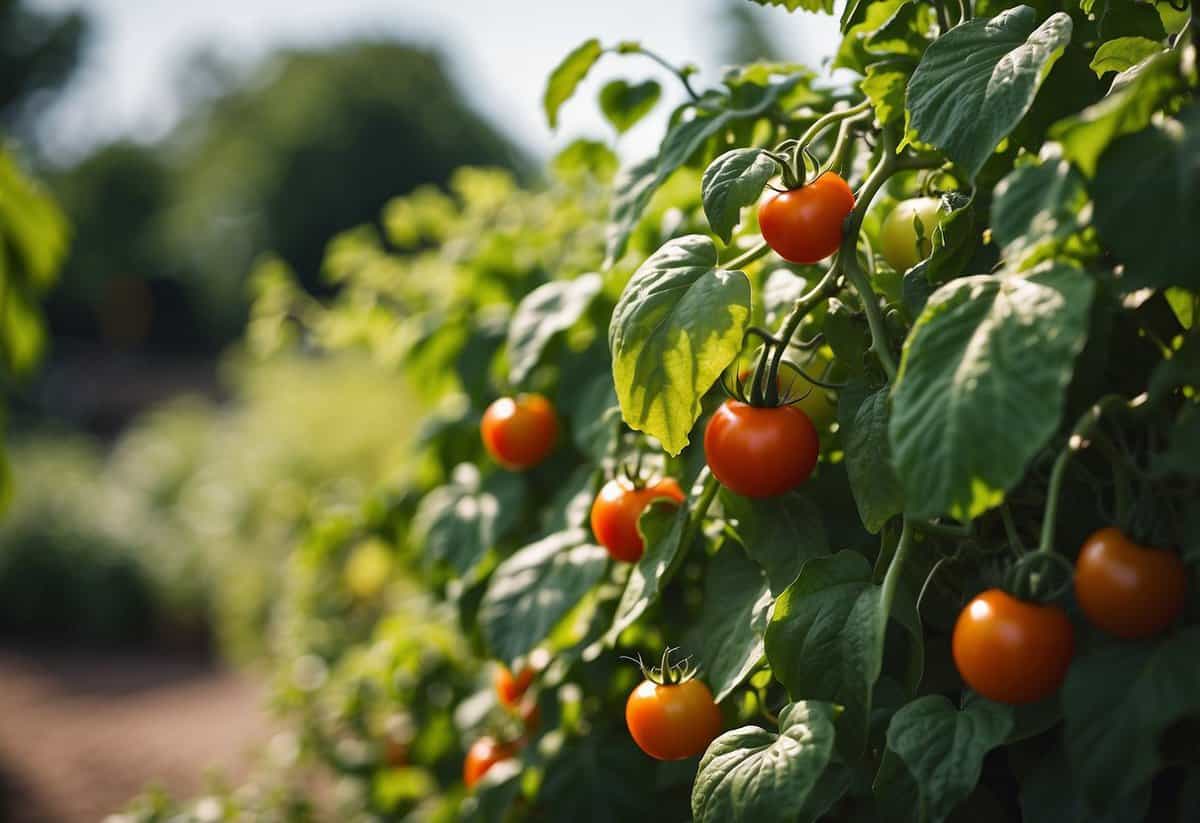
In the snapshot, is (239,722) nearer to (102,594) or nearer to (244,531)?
(244,531)

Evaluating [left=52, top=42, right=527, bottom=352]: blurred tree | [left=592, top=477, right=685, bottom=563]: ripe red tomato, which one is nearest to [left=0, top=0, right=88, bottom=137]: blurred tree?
[left=52, top=42, right=527, bottom=352]: blurred tree

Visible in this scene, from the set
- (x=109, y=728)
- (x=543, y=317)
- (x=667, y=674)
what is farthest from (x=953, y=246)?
(x=109, y=728)

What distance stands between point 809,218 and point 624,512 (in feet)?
1.13

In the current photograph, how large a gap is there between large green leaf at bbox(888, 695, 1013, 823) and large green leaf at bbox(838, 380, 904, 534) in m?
0.13

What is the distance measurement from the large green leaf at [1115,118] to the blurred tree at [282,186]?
2470 cm

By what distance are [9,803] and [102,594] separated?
112 inches

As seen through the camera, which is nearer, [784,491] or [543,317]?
[784,491]

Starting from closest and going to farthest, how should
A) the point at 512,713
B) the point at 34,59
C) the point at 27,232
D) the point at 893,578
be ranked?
the point at 893,578 < the point at 512,713 < the point at 27,232 < the point at 34,59

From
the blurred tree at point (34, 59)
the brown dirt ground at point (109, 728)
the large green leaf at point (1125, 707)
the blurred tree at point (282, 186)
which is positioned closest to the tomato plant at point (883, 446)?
the large green leaf at point (1125, 707)

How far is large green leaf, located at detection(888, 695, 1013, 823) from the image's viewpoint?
1.99 ft

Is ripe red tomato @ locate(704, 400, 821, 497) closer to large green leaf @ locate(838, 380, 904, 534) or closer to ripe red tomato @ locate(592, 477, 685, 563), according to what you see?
large green leaf @ locate(838, 380, 904, 534)

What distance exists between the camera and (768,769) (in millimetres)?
668

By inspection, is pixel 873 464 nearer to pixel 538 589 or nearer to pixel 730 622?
pixel 730 622

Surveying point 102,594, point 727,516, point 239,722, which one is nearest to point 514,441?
point 727,516
